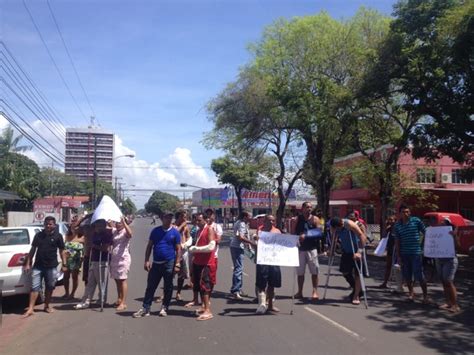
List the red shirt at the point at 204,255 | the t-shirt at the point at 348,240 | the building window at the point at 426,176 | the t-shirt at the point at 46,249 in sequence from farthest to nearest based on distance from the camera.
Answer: the building window at the point at 426,176 → the t-shirt at the point at 348,240 → the t-shirt at the point at 46,249 → the red shirt at the point at 204,255

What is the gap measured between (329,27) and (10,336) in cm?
2436

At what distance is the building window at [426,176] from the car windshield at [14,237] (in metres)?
27.4

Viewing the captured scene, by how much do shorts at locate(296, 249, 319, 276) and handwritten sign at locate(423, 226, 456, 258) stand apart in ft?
6.66

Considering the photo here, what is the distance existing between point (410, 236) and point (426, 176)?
2867cm

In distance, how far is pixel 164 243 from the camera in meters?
8.72

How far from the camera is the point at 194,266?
900 cm

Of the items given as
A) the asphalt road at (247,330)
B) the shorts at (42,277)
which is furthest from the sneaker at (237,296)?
the shorts at (42,277)

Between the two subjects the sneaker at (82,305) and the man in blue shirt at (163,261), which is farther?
the sneaker at (82,305)

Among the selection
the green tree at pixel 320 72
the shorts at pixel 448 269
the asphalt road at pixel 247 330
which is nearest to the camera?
the asphalt road at pixel 247 330

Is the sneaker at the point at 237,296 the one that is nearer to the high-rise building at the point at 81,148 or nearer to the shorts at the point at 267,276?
the shorts at the point at 267,276

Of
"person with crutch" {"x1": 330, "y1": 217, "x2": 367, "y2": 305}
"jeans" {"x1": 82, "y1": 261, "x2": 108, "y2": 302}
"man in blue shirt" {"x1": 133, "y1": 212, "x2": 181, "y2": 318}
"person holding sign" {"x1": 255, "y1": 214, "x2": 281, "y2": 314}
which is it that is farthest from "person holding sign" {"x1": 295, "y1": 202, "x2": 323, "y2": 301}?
"jeans" {"x1": 82, "y1": 261, "x2": 108, "y2": 302}

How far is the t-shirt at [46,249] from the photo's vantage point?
29.6 ft

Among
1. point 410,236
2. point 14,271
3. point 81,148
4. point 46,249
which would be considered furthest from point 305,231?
point 81,148

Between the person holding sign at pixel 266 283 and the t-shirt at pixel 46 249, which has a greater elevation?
the t-shirt at pixel 46 249
